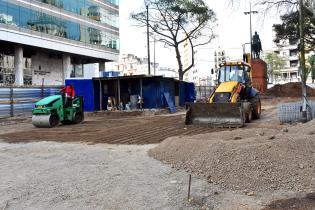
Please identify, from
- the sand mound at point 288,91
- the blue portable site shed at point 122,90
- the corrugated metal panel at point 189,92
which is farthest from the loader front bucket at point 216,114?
the sand mound at point 288,91

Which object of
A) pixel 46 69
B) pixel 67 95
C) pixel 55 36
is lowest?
pixel 67 95

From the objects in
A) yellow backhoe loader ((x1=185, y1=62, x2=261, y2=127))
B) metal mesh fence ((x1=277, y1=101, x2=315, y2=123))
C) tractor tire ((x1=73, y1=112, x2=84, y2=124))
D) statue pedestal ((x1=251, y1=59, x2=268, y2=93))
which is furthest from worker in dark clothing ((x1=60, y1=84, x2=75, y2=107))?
statue pedestal ((x1=251, y1=59, x2=268, y2=93))

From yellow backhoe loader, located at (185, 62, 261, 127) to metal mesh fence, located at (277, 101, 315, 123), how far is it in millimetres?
1454

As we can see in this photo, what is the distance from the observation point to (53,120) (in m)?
19.0

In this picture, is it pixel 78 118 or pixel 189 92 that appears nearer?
pixel 78 118

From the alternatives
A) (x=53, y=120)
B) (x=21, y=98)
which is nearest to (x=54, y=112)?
(x=53, y=120)

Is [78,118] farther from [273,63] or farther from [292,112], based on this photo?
[273,63]

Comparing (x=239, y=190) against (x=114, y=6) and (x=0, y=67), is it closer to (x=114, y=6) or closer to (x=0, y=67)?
(x=0, y=67)

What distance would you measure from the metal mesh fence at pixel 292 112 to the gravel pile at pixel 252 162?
7541 millimetres

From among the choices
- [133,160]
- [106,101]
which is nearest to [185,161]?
[133,160]

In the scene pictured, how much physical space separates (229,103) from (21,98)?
15067mm

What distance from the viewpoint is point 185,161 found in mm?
8523

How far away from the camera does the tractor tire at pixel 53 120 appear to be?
18.7 metres

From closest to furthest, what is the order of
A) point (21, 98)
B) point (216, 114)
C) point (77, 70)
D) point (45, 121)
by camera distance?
point (216, 114) < point (45, 121) < point (21, 98) < point (77, 70)
